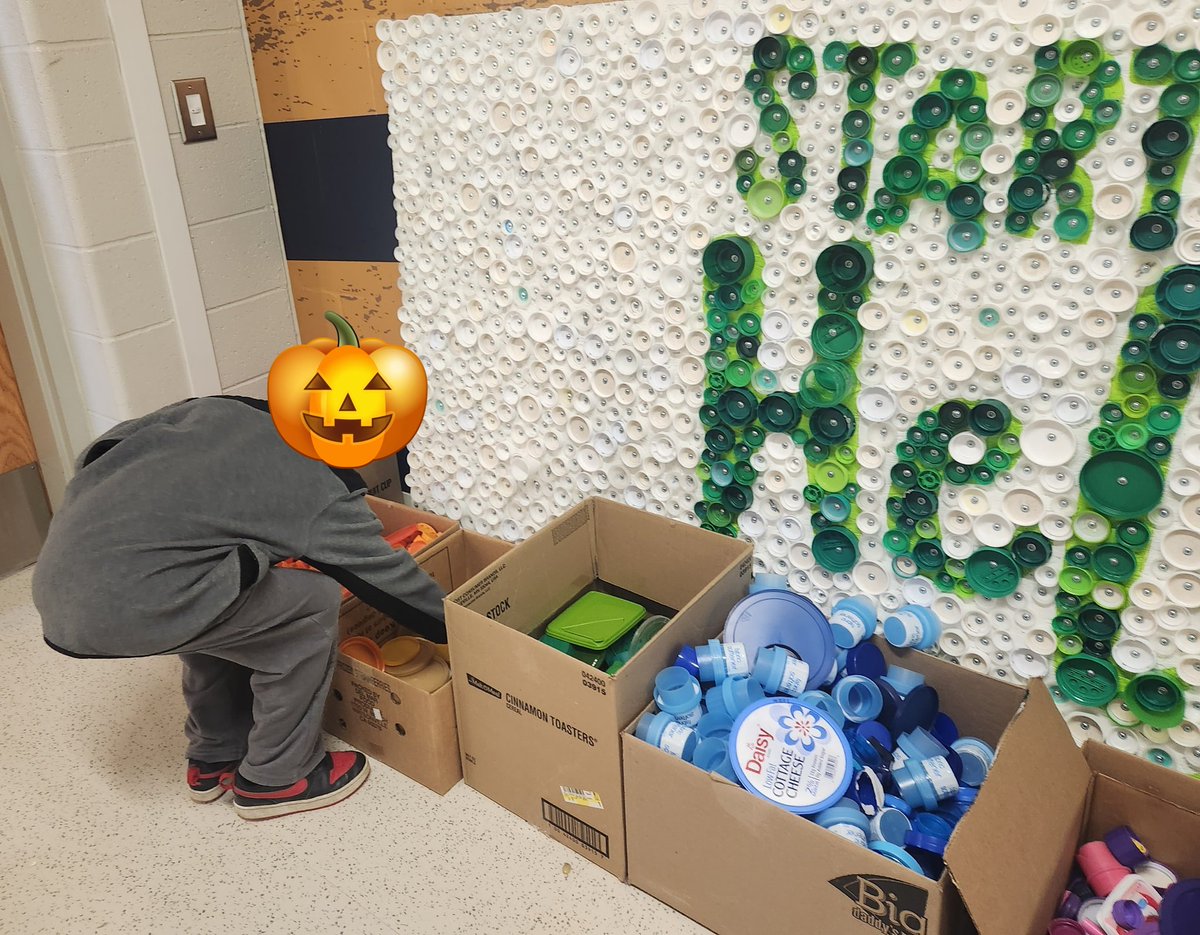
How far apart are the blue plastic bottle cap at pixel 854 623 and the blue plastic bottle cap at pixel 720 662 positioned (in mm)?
192

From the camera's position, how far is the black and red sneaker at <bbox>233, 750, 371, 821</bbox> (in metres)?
1.75

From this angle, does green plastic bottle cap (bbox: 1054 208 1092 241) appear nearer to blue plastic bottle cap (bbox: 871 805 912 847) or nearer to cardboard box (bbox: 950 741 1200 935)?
cardboard box (bbox: 950 741 1200 935)

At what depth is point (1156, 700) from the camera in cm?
147

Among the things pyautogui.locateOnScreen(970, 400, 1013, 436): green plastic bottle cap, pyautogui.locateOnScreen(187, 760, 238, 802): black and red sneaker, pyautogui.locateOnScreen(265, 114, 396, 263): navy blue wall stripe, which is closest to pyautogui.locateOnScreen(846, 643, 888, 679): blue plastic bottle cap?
pyautogui.locateOnScreen(970, 400, 1013, 436): green plastic bottle cap

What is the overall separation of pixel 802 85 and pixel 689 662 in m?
0.99

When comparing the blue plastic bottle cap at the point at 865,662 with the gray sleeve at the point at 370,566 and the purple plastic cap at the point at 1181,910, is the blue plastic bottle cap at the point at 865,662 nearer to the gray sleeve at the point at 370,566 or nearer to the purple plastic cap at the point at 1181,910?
the purple plastic cap at the point at 1181,910

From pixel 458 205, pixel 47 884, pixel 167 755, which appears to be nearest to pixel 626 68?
pixel 458 205

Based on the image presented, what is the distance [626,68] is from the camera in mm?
1637

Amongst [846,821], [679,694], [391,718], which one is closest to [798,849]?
[846,821]

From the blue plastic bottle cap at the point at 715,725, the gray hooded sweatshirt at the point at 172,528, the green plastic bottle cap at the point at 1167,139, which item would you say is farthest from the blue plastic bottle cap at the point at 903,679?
the gray hooded sweatshirt at the point at 172,528

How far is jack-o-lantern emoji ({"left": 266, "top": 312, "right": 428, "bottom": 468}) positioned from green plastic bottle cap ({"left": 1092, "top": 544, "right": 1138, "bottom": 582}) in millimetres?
1080

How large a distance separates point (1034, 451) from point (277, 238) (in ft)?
6.40

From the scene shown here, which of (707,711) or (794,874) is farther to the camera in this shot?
(707,711)

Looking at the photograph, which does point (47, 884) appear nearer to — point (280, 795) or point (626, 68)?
point (280, 795)
